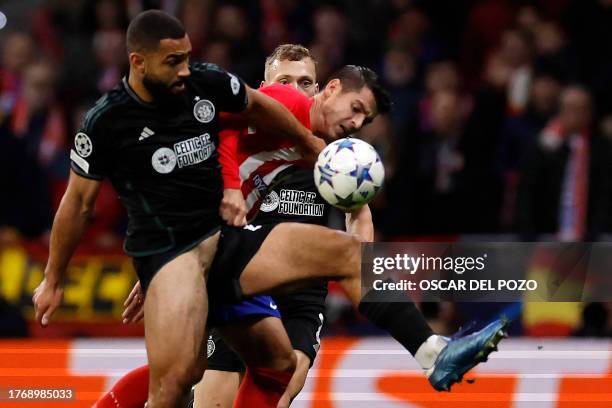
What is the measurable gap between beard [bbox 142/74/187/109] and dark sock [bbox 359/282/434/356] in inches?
45.0

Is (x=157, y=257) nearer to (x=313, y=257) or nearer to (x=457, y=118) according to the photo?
(x=313, y=257)

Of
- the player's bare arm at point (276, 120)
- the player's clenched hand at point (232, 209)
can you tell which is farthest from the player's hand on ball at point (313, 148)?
the player's clenched hand at point (232, 209)

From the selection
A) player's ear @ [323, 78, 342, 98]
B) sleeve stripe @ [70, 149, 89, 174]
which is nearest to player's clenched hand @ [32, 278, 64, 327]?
sleeve stripe @ [70, 149, 89, 174]

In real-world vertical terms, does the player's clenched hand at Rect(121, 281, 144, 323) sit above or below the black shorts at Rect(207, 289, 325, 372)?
above

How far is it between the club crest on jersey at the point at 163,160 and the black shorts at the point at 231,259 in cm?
41

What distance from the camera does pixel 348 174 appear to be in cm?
608

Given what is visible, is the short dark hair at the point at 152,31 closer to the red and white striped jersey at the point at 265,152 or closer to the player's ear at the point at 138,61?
the player's ear at the point at 138,61

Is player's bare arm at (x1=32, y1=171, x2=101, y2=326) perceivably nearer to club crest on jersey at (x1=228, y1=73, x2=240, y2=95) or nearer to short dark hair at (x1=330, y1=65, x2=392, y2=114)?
club crest on jersey at (x1=228, y1=73, x2=240, y2=95)

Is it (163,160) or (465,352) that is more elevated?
(163,160)

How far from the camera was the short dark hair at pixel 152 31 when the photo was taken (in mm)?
5777

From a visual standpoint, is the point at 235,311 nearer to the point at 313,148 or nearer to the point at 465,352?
the point at 313,148

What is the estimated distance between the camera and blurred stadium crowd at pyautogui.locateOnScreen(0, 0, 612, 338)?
33.3 ft

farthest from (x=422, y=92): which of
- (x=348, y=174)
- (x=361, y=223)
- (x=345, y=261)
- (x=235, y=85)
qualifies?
(x=345, y=261)

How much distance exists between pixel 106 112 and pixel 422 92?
20.1 feet
